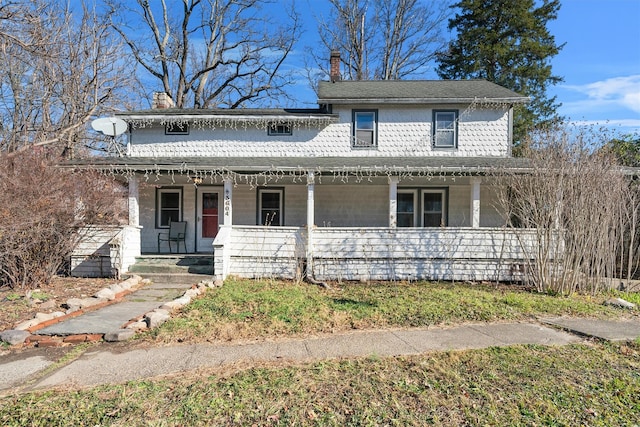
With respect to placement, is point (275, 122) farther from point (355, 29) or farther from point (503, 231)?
point (355, 29)

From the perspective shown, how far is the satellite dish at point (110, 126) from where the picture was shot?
11274 millimetres

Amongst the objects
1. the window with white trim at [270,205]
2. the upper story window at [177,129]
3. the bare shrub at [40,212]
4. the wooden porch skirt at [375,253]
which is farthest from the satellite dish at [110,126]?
the wooden porch skirt at [375,253]

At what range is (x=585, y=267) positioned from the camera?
8.51 meters

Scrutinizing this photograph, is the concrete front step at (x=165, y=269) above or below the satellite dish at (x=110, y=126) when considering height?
below

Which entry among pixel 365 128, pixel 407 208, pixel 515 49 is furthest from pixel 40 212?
pixel 515 49

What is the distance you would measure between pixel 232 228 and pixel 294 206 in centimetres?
323

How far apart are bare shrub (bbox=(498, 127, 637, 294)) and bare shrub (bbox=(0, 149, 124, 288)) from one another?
1031 cm

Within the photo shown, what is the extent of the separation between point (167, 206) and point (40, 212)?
513cm

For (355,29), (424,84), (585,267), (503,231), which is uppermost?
(355,29)

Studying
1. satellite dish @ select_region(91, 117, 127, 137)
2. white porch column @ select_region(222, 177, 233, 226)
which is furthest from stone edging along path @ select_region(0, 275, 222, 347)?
satellite dish @ select_region(91, 117, 127, 137)

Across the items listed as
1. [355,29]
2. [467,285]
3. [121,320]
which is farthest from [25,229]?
[355,29]

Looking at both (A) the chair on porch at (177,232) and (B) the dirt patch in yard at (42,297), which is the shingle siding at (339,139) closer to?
(A) the chair on porch at (177,232)

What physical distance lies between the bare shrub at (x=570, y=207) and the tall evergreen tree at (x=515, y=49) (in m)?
16.2

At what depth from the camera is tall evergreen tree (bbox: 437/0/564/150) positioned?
75.6ft
